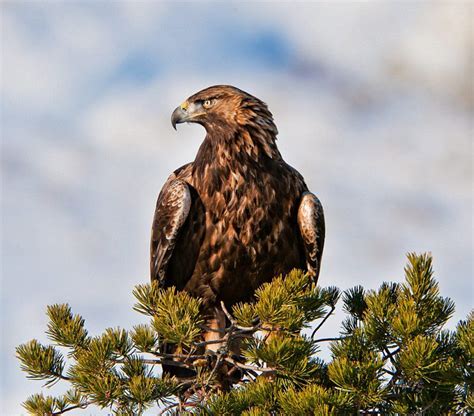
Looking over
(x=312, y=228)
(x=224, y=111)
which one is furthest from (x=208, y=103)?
(x=312, y=228)

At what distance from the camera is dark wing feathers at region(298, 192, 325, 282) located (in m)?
8.22

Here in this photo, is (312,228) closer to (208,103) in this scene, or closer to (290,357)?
(208,103)

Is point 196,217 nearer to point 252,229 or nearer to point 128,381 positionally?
point 252,229

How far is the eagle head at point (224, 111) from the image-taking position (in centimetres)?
835

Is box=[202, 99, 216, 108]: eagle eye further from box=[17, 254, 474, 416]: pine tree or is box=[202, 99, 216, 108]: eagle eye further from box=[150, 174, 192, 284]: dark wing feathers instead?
box=[17, 254, 474, 416]: pine tree

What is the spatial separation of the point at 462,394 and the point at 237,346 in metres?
3.43

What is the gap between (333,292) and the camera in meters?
6.34

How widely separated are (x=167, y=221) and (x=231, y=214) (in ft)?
2.06

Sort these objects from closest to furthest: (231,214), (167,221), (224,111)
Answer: (231,214)
(167,221)
(224,111)

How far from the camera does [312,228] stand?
8227 mm

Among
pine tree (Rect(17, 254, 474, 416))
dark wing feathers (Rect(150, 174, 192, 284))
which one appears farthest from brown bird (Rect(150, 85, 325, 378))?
pine tree (Rect(17, 254, 474, 416))

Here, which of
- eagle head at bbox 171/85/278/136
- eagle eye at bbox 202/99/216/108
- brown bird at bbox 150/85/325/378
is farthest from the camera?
eagle eye at bbox 202/99/216/108

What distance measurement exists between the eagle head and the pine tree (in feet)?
9.92

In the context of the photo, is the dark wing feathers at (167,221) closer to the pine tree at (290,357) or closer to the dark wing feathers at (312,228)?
the dark wing feathers at (312,228)
